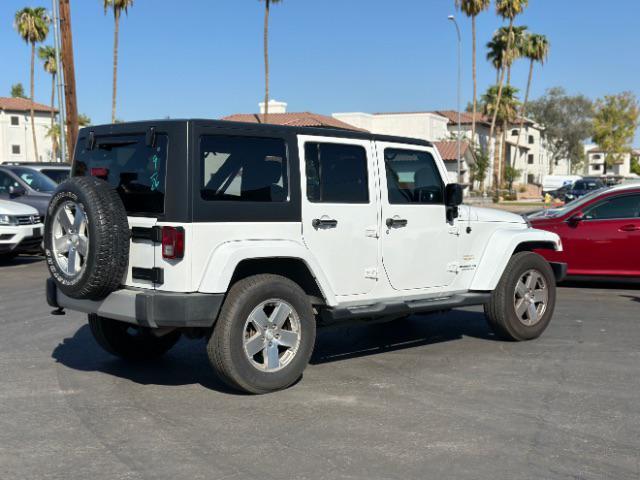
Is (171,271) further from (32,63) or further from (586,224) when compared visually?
(32,63)

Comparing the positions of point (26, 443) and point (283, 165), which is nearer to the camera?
point (26, 443)

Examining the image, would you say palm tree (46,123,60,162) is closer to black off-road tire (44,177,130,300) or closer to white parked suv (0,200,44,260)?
white parked suv (0,200,44,260)

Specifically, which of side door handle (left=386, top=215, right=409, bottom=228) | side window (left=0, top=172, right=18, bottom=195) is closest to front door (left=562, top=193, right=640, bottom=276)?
side door handle (left=386, top=215, right=409, bottom=228)

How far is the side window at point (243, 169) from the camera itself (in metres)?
5.47

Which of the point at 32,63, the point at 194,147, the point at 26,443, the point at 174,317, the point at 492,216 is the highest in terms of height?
the point at 32,63

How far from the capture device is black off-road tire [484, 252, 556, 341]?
736 cm

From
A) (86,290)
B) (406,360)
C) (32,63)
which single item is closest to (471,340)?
(406,360)

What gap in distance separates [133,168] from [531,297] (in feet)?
13.4

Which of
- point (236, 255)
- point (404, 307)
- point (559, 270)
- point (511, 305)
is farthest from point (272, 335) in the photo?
point (559, 270)

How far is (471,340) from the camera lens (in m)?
7.77

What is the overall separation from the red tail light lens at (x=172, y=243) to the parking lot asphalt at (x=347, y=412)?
1.06 m

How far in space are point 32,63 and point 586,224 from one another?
212 ft

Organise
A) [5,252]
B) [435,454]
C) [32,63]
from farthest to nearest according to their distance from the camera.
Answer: [32,63] < [5,252] < [435,454]

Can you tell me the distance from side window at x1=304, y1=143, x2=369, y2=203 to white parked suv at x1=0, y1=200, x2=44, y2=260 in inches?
381
